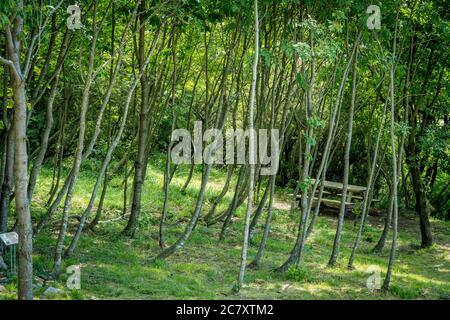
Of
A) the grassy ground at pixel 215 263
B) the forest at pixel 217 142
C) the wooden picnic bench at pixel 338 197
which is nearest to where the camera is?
the forest at pixel 217 142

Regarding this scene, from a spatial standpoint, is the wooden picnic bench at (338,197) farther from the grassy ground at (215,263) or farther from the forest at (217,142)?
the grassy ground at (215,263)

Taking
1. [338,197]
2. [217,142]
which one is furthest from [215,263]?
[338,197]

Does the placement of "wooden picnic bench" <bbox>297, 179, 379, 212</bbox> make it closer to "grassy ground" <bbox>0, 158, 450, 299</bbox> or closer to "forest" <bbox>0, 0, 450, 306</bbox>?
"forest" <bbox>0, 0, 450, 306</bbox>

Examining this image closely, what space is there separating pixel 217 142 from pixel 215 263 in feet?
10.2

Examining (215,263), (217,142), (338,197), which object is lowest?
(215,263)

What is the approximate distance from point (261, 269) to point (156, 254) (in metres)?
2.11

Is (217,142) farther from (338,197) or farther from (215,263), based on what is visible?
(338,197)

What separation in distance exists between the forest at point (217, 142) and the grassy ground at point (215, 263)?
0.05 m

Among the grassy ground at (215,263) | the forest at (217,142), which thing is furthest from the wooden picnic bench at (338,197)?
the grassy ground at (215,263)

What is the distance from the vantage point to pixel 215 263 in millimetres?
11477

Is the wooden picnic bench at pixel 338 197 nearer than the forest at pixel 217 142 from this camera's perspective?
No

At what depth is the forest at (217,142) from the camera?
28.5 feet
